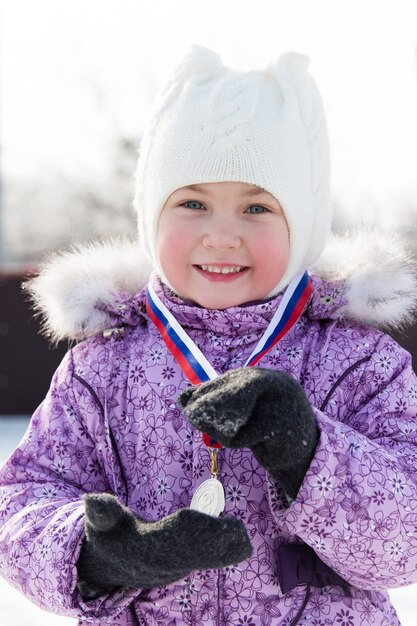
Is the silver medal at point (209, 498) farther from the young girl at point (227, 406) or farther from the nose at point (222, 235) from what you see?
the nose at point (222, 235)

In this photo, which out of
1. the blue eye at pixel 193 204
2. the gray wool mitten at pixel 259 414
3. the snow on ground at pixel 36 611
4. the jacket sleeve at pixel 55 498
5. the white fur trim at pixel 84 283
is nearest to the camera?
the gray wool mitten at pixel 259 414

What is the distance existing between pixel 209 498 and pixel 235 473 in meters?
0.11

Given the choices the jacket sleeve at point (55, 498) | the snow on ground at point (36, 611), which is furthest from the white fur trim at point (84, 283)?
the snow on ground at point (36, 611)

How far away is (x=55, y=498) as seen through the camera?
1745mm

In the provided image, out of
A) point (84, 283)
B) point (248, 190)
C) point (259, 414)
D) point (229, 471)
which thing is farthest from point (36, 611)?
point (259, 414)

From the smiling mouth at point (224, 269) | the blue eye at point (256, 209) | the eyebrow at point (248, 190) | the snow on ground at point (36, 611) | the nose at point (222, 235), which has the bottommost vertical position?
the snow on ground at point (36, 611)

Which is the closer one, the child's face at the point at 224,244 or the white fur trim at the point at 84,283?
the child's face at the point at 224,244

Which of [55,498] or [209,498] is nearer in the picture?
[209,498]

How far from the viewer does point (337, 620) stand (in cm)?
166

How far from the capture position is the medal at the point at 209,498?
1.61m

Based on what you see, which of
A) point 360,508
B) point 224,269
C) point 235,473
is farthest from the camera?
point 224,269

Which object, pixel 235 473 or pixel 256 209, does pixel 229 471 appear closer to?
pixel 235 473

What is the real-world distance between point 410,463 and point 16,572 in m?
→ 0.77

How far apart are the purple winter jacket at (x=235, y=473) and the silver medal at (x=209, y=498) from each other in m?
0.08
